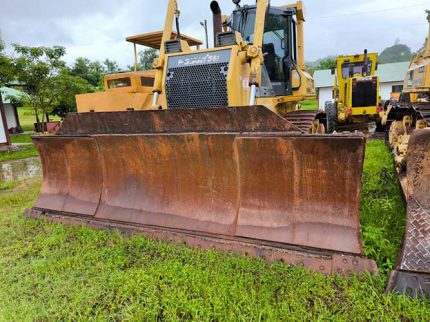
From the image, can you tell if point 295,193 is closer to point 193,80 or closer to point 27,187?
point 193,80

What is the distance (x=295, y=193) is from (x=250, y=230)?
0.52 m

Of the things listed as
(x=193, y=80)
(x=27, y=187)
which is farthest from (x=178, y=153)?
(x=27, y=187)

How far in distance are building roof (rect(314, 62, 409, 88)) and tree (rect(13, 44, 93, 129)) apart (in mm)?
25768

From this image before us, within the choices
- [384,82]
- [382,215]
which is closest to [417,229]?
[382,215]

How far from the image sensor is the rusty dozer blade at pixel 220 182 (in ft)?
8.59

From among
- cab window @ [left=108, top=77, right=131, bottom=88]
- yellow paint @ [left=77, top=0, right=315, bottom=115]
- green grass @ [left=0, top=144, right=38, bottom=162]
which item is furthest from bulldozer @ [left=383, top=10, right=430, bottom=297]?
green grass @ [left=0, top=144, right=38, bottom=162]

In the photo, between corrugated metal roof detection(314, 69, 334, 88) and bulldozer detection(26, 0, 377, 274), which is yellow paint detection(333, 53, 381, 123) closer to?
bulldozer detection(26, 0, 377, 274)

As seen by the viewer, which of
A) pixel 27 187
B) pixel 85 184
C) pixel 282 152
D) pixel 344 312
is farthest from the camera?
pixel 27 187

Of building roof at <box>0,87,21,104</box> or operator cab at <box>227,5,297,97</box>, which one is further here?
building roof at <box>0,87,21,104</box>

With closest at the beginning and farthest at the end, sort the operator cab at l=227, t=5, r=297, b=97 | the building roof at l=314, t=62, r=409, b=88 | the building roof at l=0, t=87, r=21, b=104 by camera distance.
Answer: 1. the operator cab at l=227, t=5, r=297, b=97
2. the building roof at l=0, t=87, r=21, b=104
3. the building roof at l=314, t=62, r=409, b=88

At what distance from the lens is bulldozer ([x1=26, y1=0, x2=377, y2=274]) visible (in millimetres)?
2641

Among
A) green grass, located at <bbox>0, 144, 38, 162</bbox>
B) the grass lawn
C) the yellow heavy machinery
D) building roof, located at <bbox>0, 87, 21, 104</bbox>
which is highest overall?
building roof, located at <bbox>0, 87, 21, 104</bbox>

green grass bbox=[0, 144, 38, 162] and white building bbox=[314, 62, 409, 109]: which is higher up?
white building bbox=[314, 62, 409, 109]

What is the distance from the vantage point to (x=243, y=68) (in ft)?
12.1
